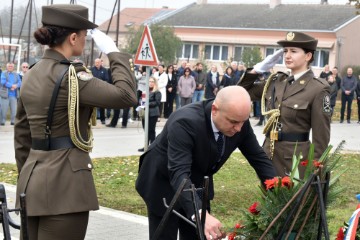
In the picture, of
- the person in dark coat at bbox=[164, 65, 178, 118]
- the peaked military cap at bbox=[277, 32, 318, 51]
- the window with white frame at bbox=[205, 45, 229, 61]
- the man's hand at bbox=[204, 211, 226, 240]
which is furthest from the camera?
the window with white frame at bbox=[205, 45, 229, 61]

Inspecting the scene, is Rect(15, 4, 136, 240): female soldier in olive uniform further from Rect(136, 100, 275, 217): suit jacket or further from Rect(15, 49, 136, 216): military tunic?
Rect(136, 100, 275, 217): suit jacket

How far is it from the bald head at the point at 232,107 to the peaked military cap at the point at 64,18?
2.77 ft

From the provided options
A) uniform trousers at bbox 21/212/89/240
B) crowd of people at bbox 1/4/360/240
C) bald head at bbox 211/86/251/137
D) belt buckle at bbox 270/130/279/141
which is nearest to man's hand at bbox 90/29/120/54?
crowd of people at bbox 1/4/360/240

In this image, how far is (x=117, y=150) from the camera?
55.3ft

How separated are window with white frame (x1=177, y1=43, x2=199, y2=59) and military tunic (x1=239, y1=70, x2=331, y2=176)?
69.5 m

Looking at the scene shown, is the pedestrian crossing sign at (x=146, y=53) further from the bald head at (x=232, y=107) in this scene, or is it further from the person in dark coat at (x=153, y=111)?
the bald head at (x=232, y=107)

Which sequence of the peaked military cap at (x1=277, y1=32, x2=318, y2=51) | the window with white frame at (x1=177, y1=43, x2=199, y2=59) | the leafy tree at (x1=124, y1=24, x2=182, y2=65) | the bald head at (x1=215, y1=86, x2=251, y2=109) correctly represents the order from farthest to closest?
the window with white frame at (x1=177, y1=43, x2=199, y2=59) < the leafy tree at (x1=124, y1=24, x2=182, y2=65) < the peaked military cap at (x1=277, y1=32, x2=318, y2=51) < the bald head at (x1=215, y1=86, x2=251, y2=109)

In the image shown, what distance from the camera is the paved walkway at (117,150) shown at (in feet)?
26.6

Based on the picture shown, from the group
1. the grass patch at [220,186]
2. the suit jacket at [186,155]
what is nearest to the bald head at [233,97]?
the suit jacket at [186,155]

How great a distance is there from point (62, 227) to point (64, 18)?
113 centimetres

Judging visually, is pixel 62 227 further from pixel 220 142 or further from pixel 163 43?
pixel 163 43

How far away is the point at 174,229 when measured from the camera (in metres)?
4.84

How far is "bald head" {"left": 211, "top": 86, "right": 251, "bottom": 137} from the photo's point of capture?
400 cm

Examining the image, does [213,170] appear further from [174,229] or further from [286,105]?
[286,105]
